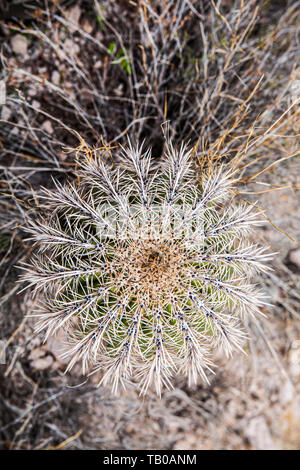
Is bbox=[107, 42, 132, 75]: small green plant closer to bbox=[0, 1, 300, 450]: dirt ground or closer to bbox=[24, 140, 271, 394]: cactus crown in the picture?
bbox=[0, 1, 300, 450]: dirt ground

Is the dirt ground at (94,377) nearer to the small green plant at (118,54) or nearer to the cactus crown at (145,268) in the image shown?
the small green plant at (118,54)

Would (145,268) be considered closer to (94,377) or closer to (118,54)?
(94,377)

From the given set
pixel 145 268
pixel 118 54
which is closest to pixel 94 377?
pixel 145 268

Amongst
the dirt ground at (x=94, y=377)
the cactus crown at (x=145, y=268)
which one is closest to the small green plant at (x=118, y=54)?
the dirt ground at (x=94, y=377)

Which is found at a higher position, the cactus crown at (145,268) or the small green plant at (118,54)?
the small green plant at (118,54)

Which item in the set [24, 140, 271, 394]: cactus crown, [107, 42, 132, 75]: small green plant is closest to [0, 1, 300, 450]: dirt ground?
[107, 42, 132, 75]: small green plant

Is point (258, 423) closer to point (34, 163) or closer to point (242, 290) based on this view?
point (242, 290)

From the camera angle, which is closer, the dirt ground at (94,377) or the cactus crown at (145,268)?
the cactus crown at (145,268)
